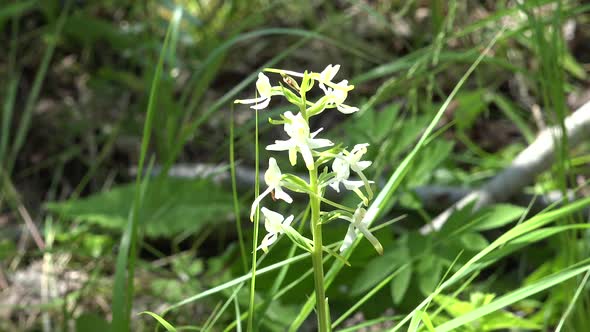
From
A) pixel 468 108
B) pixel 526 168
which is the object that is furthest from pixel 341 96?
pixel 468 108

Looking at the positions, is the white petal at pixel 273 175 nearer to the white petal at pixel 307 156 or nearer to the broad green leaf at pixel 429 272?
the white petal at pixel 307 156

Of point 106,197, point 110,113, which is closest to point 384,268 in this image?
point 106,197

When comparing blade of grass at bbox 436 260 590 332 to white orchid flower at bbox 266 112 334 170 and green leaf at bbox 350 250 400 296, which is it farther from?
green leaf at bbox 350 250 400 296

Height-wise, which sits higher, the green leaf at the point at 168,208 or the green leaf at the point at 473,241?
the green leaf at the point at 473,241

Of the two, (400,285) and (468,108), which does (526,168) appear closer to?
(468,108)

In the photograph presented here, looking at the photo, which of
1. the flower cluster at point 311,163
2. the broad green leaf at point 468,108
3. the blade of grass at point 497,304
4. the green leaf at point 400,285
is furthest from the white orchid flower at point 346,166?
the broad green leaf at point 468,108
